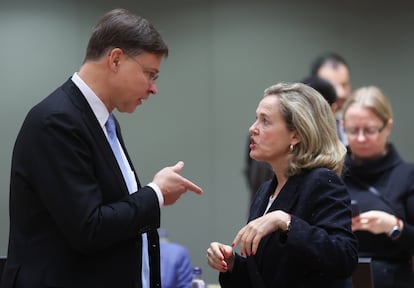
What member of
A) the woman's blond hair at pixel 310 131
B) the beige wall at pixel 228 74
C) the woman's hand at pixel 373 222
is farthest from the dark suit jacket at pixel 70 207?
the beige wall at pixel 228 74

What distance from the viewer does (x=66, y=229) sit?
1.99m

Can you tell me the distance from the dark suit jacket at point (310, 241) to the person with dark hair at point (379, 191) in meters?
0.87

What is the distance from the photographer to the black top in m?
3.22

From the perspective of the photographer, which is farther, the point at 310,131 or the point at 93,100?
the point at 310,131

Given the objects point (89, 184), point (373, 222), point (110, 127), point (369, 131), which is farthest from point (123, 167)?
point (369, 131)

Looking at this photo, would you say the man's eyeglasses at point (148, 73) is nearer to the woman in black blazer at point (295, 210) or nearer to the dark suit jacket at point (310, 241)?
the woman in black blazer at point (295, 210)

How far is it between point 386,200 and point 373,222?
291 mm

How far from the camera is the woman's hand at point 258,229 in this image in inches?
80.6

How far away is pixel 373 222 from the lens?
3.06 m

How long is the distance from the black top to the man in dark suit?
1285 mm

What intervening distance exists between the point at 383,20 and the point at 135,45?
4.06 meters

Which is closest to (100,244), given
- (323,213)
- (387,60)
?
(323,213)

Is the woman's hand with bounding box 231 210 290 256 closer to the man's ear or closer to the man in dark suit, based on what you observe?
the man in dark suit

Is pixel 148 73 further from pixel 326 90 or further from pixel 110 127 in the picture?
pixel 326 90
